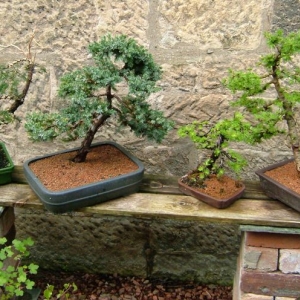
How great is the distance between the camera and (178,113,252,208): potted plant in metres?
1.69

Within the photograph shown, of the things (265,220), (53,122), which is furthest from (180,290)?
(53,122)

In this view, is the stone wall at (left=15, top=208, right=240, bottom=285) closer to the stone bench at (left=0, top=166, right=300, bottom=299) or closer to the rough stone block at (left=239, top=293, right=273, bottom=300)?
the stone bench at (left=0, top=166, right=300, bottom=299)

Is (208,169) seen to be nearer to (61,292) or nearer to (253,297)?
(253,297)

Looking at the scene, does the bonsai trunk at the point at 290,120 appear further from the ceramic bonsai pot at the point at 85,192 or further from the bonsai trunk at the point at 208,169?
the ceramic bonsai pot at the point at 85,192

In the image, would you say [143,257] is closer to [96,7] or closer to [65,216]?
[65,216]

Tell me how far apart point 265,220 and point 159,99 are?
2.46ft

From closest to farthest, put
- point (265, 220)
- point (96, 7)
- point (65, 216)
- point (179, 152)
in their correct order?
point (265, 220) < point (96, 7) < point (179, 152) < point (65, 216)

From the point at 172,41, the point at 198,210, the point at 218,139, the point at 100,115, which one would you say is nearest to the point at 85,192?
the point at 100,115

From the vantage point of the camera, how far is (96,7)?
207 cm

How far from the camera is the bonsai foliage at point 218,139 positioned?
168 cm

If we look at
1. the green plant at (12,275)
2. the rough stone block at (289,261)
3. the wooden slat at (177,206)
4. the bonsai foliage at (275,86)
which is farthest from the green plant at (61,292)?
the bonsai foliage at (275,86)

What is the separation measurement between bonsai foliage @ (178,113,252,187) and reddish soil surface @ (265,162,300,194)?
13cm

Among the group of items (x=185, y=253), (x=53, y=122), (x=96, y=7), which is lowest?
(x=185, y=253)

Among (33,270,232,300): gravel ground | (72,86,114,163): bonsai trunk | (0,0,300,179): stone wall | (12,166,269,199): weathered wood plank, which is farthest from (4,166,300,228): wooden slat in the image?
(33,270,232,300): gravel ground
